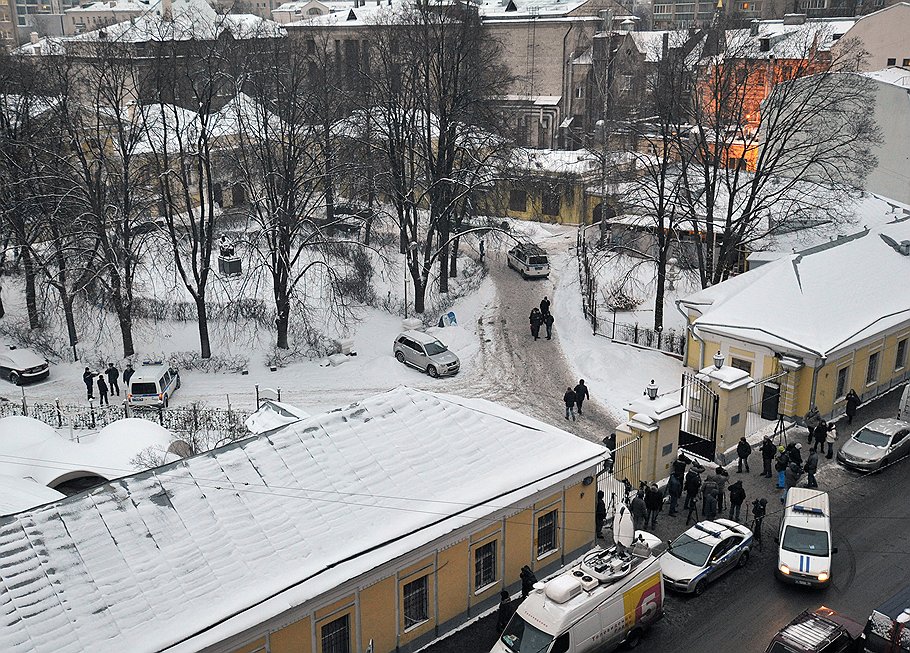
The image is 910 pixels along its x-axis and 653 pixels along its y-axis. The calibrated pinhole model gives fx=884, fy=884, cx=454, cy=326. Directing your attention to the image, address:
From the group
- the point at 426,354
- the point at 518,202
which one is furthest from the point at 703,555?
the point at 518,202

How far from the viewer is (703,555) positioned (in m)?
17.7

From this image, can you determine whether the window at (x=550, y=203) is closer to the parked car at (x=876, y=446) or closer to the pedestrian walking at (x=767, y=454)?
the parked car at (x=876, y=446)

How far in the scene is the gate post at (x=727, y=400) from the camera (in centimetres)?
2334

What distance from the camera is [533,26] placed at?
66.2m

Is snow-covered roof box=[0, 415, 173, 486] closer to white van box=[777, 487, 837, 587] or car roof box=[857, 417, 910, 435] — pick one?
white van box=[777, 487, 837, 587]

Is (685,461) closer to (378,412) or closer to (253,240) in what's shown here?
(378,412)

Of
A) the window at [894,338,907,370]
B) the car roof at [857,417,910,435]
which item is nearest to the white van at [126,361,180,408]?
Result: the car roof at [857,417,910,435]

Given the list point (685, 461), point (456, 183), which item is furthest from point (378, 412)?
point (456, 183)

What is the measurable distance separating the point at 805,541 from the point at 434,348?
15.8m

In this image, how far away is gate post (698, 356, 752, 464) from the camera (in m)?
23.3

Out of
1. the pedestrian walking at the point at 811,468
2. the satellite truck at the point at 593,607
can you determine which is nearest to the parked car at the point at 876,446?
the pedestrian walking at the point at 811,468

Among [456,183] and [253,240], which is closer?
[253,240]

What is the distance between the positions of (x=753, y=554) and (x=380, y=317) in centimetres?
2032

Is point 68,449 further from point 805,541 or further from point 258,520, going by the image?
point 805,541
